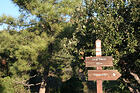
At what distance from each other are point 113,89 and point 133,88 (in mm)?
9489

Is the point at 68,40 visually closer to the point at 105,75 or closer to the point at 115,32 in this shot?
the point at 115,32

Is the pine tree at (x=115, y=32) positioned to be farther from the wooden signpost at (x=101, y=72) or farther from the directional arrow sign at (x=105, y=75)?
the directional arrow sign at (x=105, y=75)

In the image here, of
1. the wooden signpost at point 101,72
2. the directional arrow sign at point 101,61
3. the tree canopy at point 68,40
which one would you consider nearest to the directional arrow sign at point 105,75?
the wooden signpost at point 101,72

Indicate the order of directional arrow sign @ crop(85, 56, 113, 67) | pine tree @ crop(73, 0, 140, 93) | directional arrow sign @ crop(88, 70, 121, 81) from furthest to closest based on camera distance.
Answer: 1. pine tree @ crop(73, 0, 140, 93)
2. directional arrow sign @ crop(85, 56, 113, 67)
3. directional arrow sign @ crop(88, 70, 121, 81)

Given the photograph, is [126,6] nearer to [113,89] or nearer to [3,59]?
[113,89]

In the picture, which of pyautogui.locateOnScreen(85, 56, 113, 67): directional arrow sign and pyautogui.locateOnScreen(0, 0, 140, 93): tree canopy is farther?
pyautogui.locateOnScreen(0, 0, 140, 93): tree canopy

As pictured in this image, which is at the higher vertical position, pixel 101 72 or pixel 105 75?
pixel 101 72

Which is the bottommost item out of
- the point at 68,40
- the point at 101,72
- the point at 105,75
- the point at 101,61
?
the point at 105,75

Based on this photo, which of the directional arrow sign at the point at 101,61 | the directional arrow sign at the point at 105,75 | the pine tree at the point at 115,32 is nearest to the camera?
the directional arrow sign at the point at 105,75

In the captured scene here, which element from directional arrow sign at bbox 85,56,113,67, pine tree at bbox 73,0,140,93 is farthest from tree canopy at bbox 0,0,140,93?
directional arrow sign at bbox 85,56,113,67

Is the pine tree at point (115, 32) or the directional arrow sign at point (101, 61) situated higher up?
the pine tree at point (115, 32)

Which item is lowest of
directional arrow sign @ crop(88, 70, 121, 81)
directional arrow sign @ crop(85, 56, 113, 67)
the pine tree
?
directional arrow sign @ crop(88, 70, 121, 81)

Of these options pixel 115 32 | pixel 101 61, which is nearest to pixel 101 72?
pixel 101 61

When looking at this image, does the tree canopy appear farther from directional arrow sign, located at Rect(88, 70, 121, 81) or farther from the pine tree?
directional arrow sign, located at Rect(88, 70, 121, 81)
